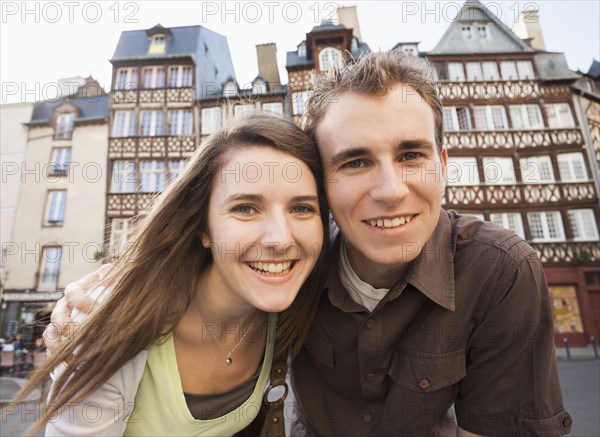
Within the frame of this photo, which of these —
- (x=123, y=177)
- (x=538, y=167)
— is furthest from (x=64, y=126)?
(x=538, y=167)

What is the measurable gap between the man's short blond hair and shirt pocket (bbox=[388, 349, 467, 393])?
120 cm

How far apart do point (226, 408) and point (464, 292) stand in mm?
1485

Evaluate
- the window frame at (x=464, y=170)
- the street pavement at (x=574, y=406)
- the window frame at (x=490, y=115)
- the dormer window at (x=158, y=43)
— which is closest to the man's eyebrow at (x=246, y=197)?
the street pavement at (x=574, y=406)

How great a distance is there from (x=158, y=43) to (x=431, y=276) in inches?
955

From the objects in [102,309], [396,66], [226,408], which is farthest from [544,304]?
[102,309]

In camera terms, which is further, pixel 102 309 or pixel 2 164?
pixel 2 164

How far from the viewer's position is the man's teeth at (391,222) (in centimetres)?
194

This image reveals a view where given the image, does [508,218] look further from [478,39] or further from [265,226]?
[265,226]

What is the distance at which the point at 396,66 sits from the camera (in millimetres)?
2137

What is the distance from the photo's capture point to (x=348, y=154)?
198 cm

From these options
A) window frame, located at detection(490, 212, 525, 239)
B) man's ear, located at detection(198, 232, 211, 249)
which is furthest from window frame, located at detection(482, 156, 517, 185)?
man's ear, located at detection(198, 232, 211, 249)

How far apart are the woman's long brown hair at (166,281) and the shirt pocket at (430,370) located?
641 millimetres

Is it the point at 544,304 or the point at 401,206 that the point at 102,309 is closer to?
the point at 401,206

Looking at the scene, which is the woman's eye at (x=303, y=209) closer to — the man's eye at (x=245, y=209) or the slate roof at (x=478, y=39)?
the man's eye at (x=245, y=209)
